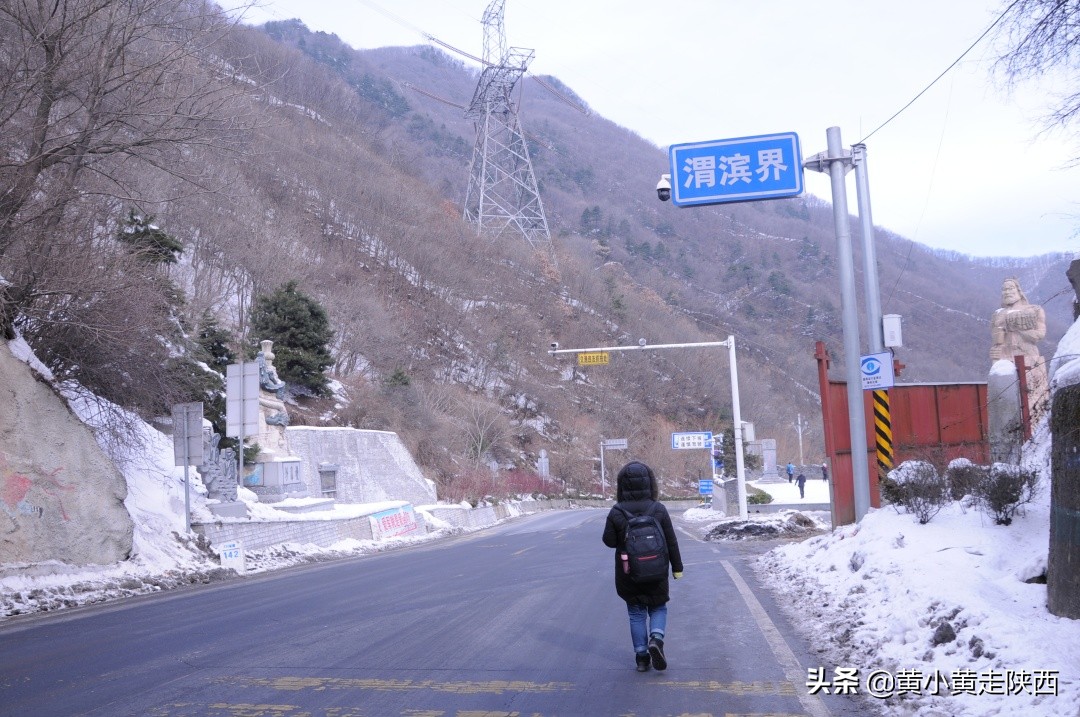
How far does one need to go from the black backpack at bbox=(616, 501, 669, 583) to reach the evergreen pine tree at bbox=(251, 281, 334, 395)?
1399 inches

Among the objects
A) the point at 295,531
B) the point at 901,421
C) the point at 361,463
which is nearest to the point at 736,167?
the point at 901,421

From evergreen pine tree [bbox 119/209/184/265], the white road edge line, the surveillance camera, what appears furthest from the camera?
evergreen pine tree [bbox 119/209/184/265]

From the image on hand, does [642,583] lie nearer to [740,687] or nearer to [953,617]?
[740,687]

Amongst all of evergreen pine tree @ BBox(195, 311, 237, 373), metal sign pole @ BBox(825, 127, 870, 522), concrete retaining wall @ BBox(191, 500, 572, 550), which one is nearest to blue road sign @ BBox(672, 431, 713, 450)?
concrete retaining wall @ BBox(191, 500, 572, 550)

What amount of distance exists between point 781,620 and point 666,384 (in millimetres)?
78165

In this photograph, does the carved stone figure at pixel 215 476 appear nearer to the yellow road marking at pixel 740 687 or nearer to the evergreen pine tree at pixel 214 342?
the evergreen pine tree at pixel 214 342

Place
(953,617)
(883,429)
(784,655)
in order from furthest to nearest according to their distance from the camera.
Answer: (883,429)
(784,655)
(953,617)

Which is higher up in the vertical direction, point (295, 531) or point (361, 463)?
point (361, 463)

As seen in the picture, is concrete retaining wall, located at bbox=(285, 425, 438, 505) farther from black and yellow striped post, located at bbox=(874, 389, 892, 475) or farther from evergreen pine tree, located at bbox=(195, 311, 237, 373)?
black and yellow striped post, located at bbox=(874, 389, 892, 475)

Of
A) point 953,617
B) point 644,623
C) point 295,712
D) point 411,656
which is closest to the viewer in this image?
point 295,712

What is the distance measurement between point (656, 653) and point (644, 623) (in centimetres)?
25

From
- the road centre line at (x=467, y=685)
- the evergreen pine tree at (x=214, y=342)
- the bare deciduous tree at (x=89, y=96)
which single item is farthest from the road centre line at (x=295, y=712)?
the evergreen pine tree at (x=214, y=342)

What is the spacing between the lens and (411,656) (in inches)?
284

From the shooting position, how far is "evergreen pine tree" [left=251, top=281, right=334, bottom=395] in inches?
1575
